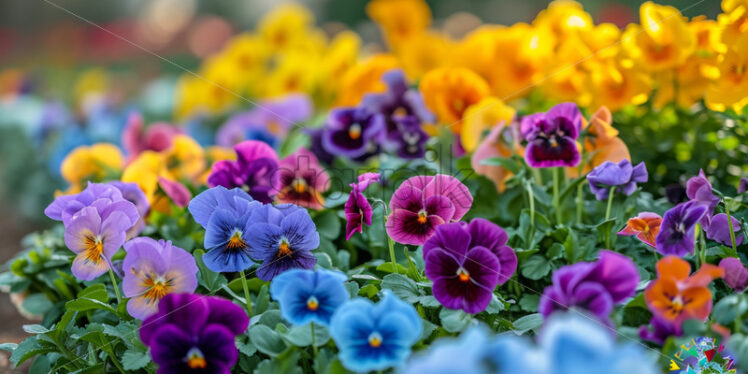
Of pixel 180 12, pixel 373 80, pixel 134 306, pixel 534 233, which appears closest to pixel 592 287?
pixel 534 233

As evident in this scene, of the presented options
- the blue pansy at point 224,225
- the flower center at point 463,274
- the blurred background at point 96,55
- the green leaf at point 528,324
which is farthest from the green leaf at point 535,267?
the blurred background at point 96,55

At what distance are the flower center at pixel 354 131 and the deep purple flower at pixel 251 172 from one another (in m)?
0.38

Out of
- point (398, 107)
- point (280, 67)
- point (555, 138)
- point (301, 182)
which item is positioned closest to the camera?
point (555, 138)

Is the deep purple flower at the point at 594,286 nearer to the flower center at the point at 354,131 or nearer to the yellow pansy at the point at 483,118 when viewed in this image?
the yellow pansy at the point at 483,118

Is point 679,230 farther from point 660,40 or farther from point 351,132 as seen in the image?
point 351,132

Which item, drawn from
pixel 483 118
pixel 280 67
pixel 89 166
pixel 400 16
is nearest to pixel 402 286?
pixel 483 118

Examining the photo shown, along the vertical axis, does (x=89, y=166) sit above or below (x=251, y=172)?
below

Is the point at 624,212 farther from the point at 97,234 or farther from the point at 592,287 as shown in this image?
the point at 97,234

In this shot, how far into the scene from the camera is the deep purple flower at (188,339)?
2.80 feet

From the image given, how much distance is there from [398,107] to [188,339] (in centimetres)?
104

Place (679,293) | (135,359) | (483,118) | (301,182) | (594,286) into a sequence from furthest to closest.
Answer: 1. (483,118)
2. (301,182)
3. (135,359)
4. (679,293)
5. (594,286)

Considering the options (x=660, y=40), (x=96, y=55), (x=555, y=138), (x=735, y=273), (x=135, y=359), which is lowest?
(x=96, y=55)

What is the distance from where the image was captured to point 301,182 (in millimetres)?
1357

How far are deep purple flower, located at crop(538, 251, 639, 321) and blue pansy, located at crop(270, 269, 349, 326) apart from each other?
0.83 feet
